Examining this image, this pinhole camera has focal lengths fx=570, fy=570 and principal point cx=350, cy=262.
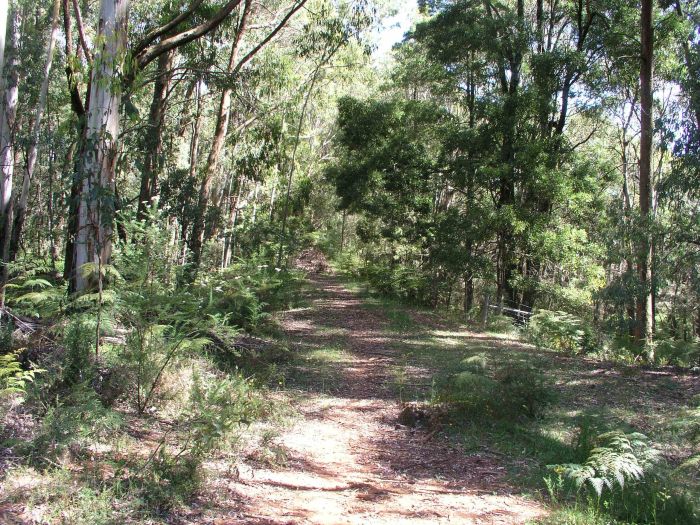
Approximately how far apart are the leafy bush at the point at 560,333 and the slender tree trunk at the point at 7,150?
33.0 feet

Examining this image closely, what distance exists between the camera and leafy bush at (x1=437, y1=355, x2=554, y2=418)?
→ 22.4ft

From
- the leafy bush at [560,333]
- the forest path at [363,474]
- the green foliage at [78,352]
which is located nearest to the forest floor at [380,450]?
the forest path at [363,474]

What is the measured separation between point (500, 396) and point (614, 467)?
259 cm

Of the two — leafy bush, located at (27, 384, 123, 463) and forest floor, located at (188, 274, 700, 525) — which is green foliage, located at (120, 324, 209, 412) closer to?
leafy bush, located at (27, 384, 123, 463)

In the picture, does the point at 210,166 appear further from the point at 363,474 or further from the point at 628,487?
the point at 628,487

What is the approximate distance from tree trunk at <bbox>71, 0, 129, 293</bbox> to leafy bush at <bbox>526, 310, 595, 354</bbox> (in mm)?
9256

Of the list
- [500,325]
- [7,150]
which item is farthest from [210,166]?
[500,325]

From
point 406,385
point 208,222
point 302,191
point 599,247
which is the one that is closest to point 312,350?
point 406,385

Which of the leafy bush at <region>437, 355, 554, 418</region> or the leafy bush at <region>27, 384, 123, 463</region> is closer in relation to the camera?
the leafy bush at <region>27, 384, 123, 463</region>

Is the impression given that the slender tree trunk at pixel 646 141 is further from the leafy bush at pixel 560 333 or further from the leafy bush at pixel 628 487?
the leafy bush at pixel 628 487

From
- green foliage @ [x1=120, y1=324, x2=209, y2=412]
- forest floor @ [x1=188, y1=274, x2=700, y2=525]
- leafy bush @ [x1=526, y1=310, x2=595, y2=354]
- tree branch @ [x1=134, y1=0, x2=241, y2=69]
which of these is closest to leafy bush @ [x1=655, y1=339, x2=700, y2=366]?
leafy bush @ [x1=526, y1=310, x2=595, y2=354]

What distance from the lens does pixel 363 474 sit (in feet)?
17.2

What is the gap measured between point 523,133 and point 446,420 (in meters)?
11.7

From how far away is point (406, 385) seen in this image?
28.1 ft
